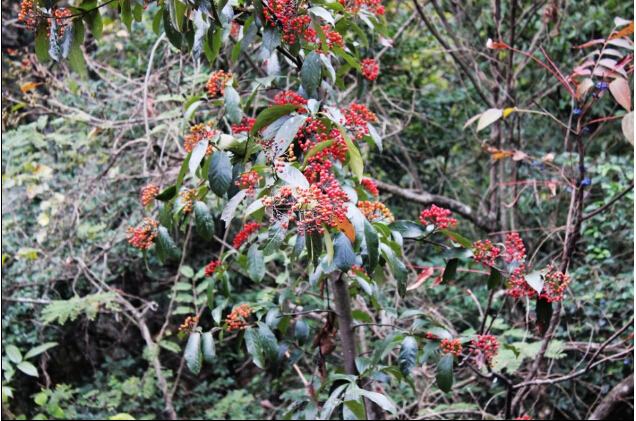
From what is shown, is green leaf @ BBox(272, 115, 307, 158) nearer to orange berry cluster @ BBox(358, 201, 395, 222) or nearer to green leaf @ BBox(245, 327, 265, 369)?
orange berry cluster @ BBox(358, 201, 395, 222)

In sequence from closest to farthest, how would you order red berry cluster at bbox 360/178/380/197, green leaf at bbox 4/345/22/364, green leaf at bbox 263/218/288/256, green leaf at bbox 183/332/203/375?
green leaf at bbox 263/218/288/256 < green leaf at bbox 183/332/203/375 < red berry cluster at bbox 360/178/380/197 < green leaf at bbox 4/345/22/364

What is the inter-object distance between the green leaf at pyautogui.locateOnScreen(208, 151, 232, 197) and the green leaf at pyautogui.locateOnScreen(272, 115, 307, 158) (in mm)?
108

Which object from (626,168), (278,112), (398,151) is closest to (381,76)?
(398,151)

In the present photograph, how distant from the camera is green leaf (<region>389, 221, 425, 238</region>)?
150 cm

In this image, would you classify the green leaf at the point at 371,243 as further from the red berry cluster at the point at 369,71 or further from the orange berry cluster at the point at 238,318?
the red berry cluster at the point at 369,71

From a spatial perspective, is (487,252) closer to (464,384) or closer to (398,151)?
(464,384)

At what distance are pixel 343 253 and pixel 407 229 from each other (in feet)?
1.20

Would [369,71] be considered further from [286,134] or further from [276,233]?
[276,233]

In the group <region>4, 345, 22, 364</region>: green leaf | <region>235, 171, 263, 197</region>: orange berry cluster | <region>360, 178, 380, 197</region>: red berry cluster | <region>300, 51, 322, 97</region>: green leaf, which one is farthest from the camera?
<region>4, 345, 22, 364</region>: green leaf

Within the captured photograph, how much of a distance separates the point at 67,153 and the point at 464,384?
241cm

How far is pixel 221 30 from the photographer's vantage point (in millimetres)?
1473

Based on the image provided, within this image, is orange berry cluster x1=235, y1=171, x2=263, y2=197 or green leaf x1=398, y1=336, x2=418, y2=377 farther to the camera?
green leaf x1=398, y1=336, x2=418, y2=377

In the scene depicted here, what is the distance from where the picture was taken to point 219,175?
1.25 meters

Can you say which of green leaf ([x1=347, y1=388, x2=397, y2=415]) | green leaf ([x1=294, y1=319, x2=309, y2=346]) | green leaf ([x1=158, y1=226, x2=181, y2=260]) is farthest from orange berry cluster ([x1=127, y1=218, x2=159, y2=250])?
green leaf ([x1=347, y1=388, x2=397, y2=415])
